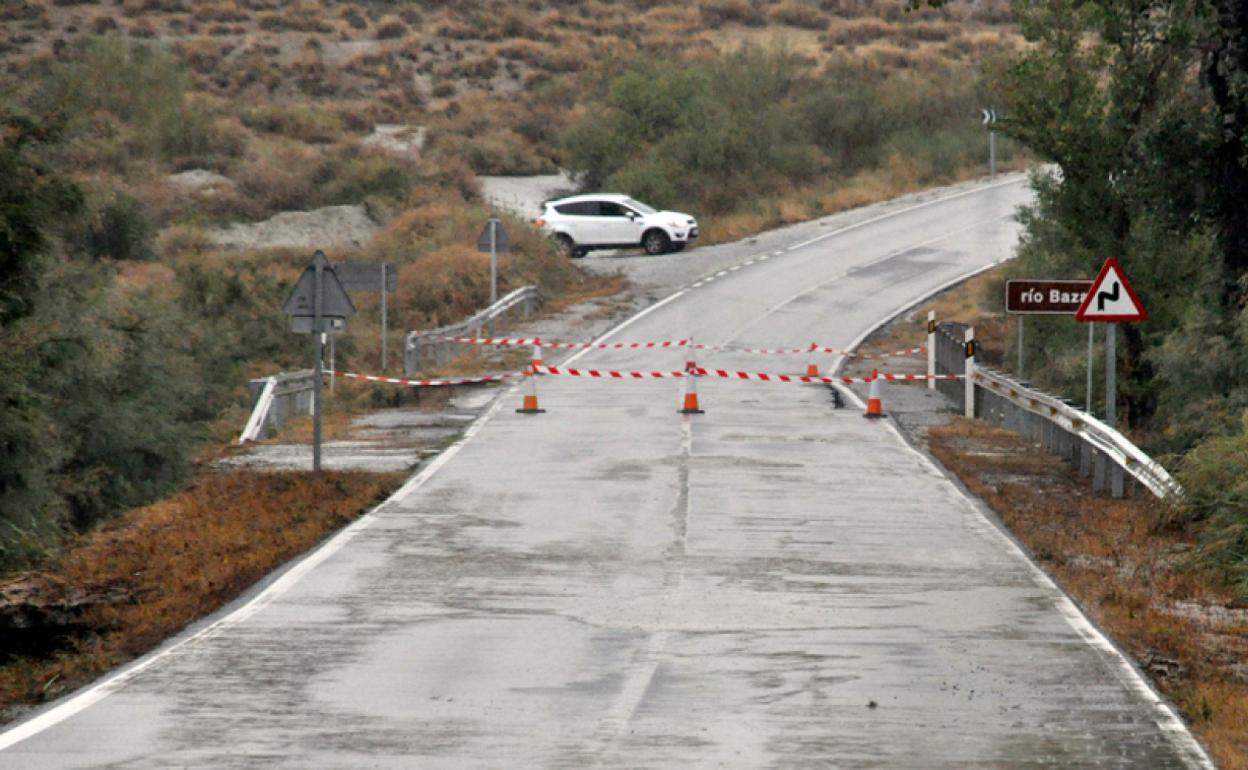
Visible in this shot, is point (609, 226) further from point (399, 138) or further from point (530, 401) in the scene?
point (530, 401)

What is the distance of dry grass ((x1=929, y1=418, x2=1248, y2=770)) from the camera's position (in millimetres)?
10836

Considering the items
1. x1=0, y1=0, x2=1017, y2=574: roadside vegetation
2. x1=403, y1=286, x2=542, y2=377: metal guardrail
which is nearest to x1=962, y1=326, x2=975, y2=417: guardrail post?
x1=403, y1=286, x2=542, y2=377: metal guardrail

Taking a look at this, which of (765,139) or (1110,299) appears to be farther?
(765,139)

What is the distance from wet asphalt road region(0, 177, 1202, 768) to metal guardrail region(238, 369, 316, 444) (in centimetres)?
517

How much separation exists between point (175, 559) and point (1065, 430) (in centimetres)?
1201

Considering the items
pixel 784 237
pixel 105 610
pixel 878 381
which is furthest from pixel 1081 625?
pixel 784 237

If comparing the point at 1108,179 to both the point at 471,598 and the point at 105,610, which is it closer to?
the point at 471,598

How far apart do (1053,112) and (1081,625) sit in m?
16.9

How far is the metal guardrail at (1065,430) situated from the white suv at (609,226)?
21986 mm

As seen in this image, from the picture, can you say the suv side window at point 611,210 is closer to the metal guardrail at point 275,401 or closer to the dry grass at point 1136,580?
the metal guardrail at point 275,401

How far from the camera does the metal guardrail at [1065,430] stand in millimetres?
19047

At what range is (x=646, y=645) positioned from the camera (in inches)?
484

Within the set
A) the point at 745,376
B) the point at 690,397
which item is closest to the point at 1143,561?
the point at 690,397

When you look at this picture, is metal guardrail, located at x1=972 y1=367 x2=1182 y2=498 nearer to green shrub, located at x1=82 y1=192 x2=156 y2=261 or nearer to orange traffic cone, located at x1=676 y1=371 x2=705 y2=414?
orange traffic cone, located at x1=676 y1=371 x2=705 y2=414
